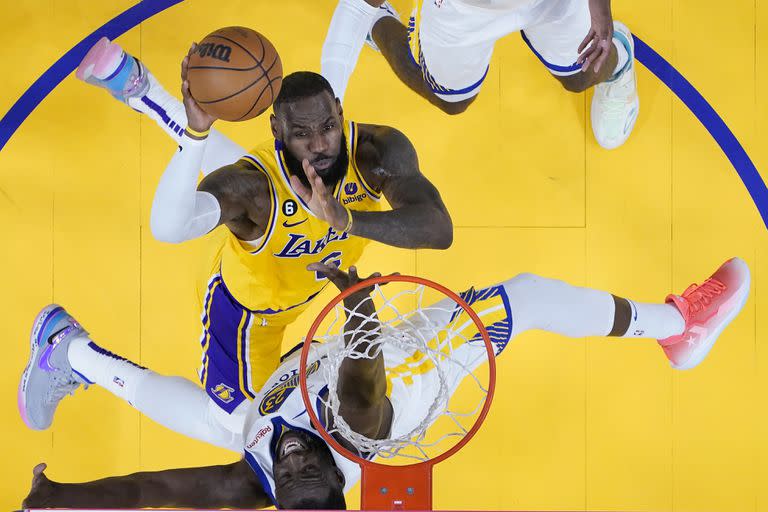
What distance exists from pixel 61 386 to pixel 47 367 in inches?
5.3

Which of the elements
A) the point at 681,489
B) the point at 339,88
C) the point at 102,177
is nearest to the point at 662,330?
the point at 681,489

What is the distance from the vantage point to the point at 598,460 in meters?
→ 4.18

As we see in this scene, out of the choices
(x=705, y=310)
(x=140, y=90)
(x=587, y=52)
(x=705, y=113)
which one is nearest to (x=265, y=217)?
(x=140, y=90)

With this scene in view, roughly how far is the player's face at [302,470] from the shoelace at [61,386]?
138cm

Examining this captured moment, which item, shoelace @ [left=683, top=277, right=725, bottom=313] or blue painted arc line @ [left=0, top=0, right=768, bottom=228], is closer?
shoelace @ [left=683, top=277, right=725, bottom=313]

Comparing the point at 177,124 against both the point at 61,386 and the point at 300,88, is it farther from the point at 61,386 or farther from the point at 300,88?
the point at 61,386

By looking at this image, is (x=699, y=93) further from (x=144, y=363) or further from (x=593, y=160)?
(x=144, y=363)

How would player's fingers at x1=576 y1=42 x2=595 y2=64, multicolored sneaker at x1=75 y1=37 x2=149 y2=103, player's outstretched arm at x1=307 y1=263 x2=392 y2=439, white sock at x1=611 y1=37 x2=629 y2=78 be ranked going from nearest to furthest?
player's outstretched arm at x1=307 y1=263 x2=392 y2=439 → player's fingers at x1=576 y1=42 x2=595 y2=64 → multicolored sneaker at x1=75 y1=37 x2=149 y2=103 → white sock at x1=611 y1=37 x2=629 y2=78

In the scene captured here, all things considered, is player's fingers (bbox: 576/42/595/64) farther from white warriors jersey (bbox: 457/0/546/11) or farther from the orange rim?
the orange rim

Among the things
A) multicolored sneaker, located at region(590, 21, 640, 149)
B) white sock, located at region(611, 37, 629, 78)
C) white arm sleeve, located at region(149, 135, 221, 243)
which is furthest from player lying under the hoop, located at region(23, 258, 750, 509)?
white sock, located at region(611, 37, 629, 78)

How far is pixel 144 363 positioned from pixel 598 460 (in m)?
2.32

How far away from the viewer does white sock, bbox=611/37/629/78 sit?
3881mm

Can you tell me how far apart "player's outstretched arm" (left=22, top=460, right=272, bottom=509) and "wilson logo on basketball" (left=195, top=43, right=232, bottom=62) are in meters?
1.60

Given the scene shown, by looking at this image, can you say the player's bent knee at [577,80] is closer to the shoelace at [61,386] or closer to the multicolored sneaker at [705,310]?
the multicolored sneaker at [705,310]
